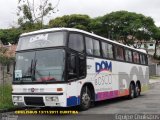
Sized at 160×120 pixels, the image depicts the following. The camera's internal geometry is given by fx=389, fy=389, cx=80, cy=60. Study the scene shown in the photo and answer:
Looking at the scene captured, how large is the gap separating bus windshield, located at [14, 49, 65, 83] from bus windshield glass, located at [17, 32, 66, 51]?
0.29 metres

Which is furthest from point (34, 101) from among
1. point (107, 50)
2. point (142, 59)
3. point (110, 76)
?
point (142, 59)

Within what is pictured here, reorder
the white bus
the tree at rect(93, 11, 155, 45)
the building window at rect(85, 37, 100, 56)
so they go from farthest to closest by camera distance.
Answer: the tree at rect(93, 11, 155, 45)
the building window at rect(85, 37, 100, 56)
the white bus

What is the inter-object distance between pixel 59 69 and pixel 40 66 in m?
0.79

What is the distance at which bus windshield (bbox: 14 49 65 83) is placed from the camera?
1343 cm

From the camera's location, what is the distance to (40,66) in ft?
45.2

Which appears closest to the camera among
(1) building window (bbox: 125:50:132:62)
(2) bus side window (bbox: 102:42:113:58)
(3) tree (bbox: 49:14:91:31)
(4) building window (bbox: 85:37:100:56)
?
(4) building window (bbox: 85:37:100:56)

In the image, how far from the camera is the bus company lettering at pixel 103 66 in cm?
1616

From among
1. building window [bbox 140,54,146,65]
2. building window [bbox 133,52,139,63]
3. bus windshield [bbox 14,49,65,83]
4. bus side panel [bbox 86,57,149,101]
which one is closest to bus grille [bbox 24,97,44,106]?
bus windshield [bbox 14,49,65,83]

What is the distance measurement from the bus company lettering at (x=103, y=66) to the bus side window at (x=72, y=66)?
2.16 m

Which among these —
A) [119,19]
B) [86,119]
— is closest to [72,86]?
[86,119]

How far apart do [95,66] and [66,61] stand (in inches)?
Answer: 105

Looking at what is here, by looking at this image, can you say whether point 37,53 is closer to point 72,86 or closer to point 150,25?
point 72,86

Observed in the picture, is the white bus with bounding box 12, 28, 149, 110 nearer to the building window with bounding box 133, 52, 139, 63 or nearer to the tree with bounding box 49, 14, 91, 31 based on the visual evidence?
the building window with bounding box 133, 52, 139, 63

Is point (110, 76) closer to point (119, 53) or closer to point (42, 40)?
point (119, 53)
